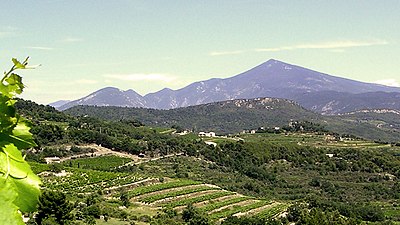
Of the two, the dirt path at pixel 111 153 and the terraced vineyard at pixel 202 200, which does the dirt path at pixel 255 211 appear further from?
the dirt path at pixel 111 153

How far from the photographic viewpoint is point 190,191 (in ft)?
199

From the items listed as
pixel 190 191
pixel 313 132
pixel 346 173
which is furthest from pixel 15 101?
pixel 313 132

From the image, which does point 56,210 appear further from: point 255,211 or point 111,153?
point 111,153

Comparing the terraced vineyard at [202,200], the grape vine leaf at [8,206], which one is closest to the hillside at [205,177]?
the terraced vineyard at [202,200]

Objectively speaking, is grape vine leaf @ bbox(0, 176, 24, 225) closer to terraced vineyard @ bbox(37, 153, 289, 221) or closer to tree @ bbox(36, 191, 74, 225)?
tree @ bbox(36, 191, 74, 225)

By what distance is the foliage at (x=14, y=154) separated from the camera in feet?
3.93

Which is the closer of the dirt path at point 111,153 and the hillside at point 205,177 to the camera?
the hillside at point 205,177

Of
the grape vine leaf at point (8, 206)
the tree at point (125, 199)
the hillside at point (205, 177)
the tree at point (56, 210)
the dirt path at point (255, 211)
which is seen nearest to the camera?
the grape vine leaf at point (8, 206)

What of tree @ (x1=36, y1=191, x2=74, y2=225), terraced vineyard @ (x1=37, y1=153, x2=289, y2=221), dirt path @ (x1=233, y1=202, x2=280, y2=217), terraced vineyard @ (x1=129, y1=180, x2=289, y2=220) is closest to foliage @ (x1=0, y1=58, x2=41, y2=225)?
tree @ (x1=36, y1=191, x2=74, y2=225)

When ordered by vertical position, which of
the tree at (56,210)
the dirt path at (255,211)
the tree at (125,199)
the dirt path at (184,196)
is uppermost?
the tree at (56,210)

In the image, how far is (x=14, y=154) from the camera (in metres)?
1.32

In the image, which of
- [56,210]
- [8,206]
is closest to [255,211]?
[56,210]

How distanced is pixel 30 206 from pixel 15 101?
31 centimetres

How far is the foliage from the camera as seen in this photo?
3.93 ft
